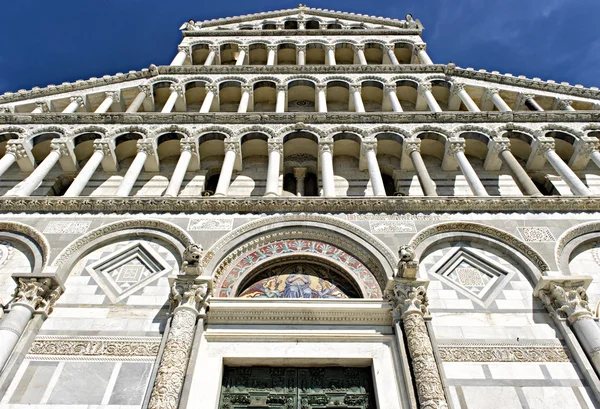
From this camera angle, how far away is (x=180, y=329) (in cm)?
761

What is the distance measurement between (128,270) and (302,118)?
6121mm

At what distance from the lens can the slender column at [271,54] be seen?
18.0 meters

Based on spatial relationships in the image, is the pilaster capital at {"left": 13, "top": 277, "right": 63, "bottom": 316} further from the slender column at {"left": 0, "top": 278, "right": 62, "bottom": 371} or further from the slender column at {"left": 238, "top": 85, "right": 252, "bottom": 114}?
the slender column at {"left": 238, "top": 85, "right": 252, "bottom": 114}

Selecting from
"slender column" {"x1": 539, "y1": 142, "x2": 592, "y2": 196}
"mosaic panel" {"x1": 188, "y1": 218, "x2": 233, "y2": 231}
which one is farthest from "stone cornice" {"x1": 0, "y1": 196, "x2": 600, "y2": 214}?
"slender column" {"x1": 539, "y1": 142, "x2": 592, "y2": 196}

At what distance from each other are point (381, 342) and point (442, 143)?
6535mm

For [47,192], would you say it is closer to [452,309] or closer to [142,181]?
[142,181]

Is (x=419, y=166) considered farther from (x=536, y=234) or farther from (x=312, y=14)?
(x=312, y=14)

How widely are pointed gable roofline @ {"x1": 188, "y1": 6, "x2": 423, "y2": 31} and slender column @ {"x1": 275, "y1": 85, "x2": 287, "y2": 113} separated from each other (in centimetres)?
728

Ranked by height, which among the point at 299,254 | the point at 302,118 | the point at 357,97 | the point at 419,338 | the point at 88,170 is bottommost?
the point at 419,338

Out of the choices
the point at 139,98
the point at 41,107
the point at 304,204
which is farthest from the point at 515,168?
the point at 41,107

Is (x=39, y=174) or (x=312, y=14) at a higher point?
Answer: (x=312, y=14)

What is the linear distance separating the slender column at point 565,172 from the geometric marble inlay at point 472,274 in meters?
2.94

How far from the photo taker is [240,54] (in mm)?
18609

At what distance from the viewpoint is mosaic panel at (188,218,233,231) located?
392 inches
